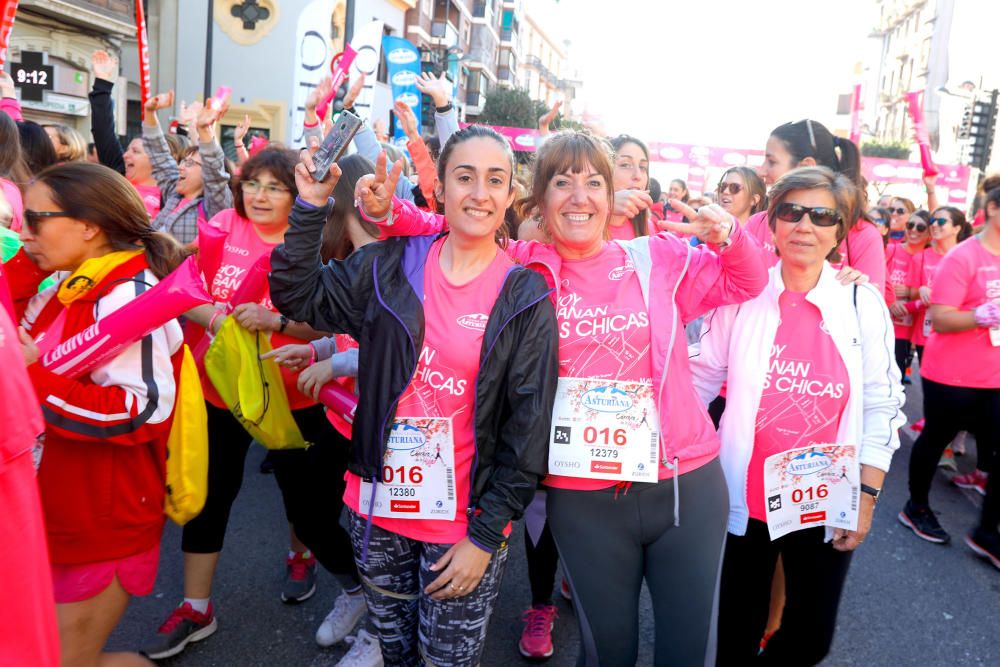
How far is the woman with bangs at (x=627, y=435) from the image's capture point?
7.07ft

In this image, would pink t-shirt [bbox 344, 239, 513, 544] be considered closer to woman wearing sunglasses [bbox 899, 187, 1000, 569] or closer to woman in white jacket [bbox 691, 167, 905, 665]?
woman in white jacket [bbox 691, 167, 905, 665]

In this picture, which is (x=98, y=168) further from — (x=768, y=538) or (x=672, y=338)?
(x=768, y=538)

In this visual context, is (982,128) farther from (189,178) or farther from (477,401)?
(477,401)

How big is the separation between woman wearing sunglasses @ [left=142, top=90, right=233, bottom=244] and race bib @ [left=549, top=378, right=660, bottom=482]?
2.84m

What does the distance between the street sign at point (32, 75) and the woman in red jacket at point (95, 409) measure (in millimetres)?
16922

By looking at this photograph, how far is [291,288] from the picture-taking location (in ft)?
7.11

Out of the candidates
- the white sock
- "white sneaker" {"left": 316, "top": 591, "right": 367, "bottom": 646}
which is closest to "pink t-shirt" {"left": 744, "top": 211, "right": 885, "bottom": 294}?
"white sneaker" {"left": 316, "top": 591, "right": 367, "bottom": 646}

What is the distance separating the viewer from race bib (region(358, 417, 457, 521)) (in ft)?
6.89

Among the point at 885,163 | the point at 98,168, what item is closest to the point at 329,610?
the point at 98,168

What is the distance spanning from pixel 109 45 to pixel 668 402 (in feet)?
68.2

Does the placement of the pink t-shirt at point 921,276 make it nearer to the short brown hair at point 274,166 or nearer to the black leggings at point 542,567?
the black leggings at point 542,567

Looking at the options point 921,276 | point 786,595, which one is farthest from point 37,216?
point 921,276

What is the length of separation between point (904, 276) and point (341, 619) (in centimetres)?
674

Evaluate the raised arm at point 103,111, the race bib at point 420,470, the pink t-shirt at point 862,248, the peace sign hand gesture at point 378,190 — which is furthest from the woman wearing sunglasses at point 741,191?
the raised arm at point 103,111
